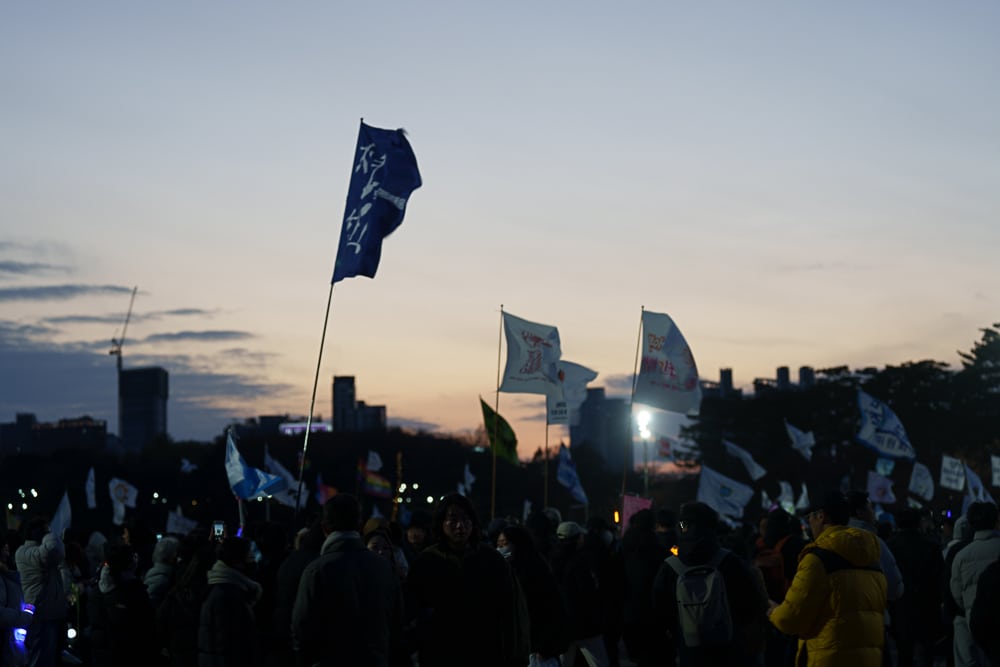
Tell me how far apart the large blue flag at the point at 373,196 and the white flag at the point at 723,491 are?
17956 millimetres

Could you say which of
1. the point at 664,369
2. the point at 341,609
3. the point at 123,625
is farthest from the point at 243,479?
the point at 341,609

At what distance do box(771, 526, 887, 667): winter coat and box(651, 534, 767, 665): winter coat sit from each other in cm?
84

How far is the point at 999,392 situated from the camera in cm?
8281

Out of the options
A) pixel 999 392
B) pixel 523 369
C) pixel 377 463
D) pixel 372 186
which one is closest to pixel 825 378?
pixel 999 392

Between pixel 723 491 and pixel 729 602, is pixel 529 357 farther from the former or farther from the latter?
pixel 729 602

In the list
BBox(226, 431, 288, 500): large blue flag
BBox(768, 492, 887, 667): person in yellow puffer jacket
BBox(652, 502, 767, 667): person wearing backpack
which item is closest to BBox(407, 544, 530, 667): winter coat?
BBox(652, 502, 767, 667): person wearing backpack

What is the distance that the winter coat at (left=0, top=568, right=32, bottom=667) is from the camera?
10484 millimetres

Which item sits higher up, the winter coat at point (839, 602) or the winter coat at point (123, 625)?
the winter coat at point (839, 602)

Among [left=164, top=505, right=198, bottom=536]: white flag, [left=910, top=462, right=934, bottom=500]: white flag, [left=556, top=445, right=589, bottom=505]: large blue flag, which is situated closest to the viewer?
[left=164, top=505, right=198, bottom=536]: white flag

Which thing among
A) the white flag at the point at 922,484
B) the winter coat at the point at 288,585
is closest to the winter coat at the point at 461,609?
the winter coat at the point at 288,585

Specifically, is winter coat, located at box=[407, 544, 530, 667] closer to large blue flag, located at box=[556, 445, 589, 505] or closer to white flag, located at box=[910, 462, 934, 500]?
large blue flag, located at box=[556, 445, 589, 505]

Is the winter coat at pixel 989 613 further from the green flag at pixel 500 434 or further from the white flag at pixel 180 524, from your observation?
the white flag at pixel 180 524

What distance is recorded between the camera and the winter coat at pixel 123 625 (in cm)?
969

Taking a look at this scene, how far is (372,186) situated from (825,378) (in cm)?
8447
